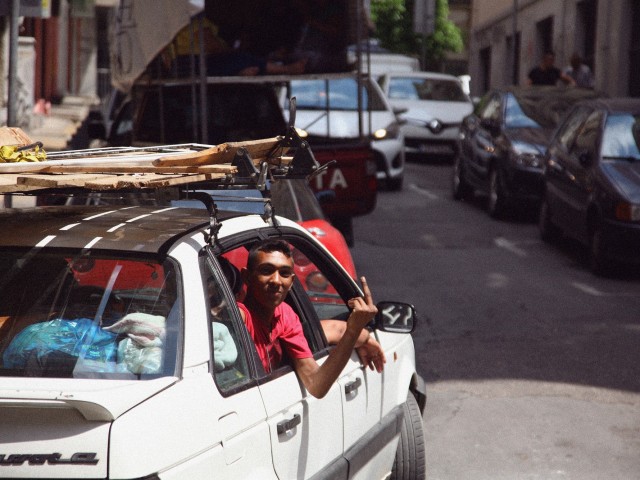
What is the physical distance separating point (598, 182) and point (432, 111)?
11534 millimetres

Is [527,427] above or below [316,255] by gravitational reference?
below

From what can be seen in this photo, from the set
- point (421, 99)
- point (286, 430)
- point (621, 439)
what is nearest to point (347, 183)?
point (621, 439)

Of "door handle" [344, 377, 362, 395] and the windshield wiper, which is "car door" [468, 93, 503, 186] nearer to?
the windshield wiper

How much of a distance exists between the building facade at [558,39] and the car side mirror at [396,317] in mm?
18538

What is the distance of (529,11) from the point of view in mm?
35219

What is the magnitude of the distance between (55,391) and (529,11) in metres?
33.6

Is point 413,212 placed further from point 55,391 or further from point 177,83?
point 55,391

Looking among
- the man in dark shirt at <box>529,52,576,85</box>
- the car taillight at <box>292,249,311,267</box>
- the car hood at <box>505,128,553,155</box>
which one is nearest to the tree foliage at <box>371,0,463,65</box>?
the man in dark shirt at <box>529,52,576,85</box>

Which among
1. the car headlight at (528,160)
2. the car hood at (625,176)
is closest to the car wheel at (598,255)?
the car hood at (625,176)

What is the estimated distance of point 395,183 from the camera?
62.6ft

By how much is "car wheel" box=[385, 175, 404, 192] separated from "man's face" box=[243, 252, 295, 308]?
14658mm

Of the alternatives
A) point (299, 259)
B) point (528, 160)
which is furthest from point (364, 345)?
point (528, 160)

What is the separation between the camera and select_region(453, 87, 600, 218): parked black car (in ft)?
50.2

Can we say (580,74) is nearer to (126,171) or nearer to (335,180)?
(335,180)
